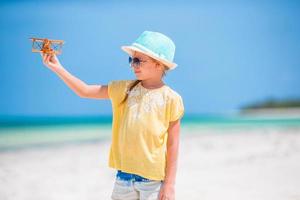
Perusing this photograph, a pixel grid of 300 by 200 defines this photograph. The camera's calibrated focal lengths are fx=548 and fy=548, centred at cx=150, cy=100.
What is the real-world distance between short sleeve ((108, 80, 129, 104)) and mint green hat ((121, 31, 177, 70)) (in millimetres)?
187

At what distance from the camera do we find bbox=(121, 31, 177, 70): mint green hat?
2.87 metres

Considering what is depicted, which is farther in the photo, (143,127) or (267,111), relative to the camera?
(267,111)

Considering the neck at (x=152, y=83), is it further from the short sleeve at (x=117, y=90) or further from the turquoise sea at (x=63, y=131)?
the turquoise sea at (x=63, y=131)

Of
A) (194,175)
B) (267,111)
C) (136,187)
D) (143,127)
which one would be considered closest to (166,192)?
(136,187)

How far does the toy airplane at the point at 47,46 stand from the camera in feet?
9.14

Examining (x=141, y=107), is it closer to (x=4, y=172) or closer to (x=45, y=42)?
(x=45, y=42)

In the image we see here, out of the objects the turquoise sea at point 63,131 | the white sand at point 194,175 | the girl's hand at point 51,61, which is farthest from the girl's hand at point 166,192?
the turquoise sea at point 63,131

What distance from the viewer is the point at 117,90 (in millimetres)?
3004

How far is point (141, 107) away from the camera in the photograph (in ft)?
9.57

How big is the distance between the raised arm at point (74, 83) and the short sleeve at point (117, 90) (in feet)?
0.13

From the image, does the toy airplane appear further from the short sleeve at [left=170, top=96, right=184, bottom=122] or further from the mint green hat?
the short sleeve at [left=170, top=96, right=184, bottom=122]

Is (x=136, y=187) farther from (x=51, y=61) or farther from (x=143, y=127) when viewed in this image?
(x=51, y=61)

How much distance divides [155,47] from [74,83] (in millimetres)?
481

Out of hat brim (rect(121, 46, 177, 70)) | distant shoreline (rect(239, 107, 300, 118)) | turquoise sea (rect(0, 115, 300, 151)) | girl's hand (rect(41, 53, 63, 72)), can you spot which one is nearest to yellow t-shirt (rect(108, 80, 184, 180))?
hat brim (rect(121, 46, 177, 70))
